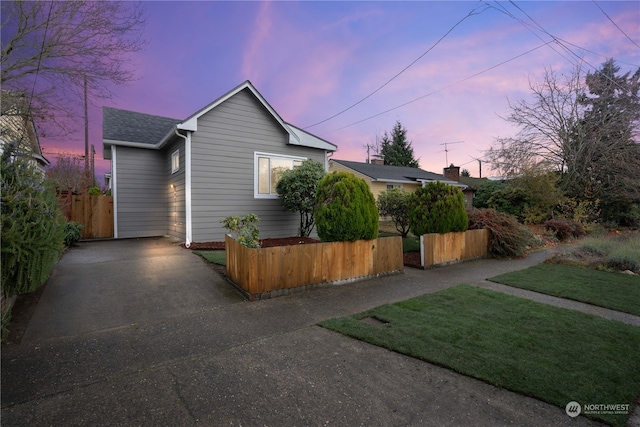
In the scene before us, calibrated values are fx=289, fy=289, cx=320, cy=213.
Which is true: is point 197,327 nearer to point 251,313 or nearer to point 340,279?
point 251,313

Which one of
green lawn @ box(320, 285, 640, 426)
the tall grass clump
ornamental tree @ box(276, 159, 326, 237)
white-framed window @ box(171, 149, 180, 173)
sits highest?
white-framed window @ box(171, 149, 180, 173)

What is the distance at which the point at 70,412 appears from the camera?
88.6 inches

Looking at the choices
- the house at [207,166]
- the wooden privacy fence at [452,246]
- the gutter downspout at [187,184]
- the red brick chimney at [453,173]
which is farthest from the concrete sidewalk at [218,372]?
the red brick chimney at [453,173]

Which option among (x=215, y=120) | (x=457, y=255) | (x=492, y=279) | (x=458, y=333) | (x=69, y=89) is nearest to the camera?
(x=458, y=333)

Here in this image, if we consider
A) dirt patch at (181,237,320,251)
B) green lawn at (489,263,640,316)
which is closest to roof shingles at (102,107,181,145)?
dirt patch at (181,237,320,251)

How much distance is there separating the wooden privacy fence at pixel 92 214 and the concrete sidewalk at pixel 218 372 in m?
6.82

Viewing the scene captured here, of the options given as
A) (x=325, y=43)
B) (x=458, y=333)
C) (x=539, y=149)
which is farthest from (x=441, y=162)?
(x=458, y=333)

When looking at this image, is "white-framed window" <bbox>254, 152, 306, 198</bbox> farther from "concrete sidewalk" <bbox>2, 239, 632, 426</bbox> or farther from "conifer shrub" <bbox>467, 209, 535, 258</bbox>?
"conifer shrub" <bbox>467, 209, 535, 258</bbox>

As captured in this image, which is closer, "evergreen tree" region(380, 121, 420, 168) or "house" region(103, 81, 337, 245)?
"house" region(103, 81, 337, 245)

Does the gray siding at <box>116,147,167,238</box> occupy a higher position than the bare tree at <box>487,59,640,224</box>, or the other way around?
the bare tree at <box>487,59,640,224</box>

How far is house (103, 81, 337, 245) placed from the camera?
30.9 feet

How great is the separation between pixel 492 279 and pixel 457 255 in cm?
188

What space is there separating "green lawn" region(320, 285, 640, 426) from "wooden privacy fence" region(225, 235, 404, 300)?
58.1 inches

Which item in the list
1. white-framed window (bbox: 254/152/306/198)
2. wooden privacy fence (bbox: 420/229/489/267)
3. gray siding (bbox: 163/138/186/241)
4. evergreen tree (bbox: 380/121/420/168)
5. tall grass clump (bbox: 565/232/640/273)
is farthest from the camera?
evergreen tree (bbox: 380/121/420/168)
